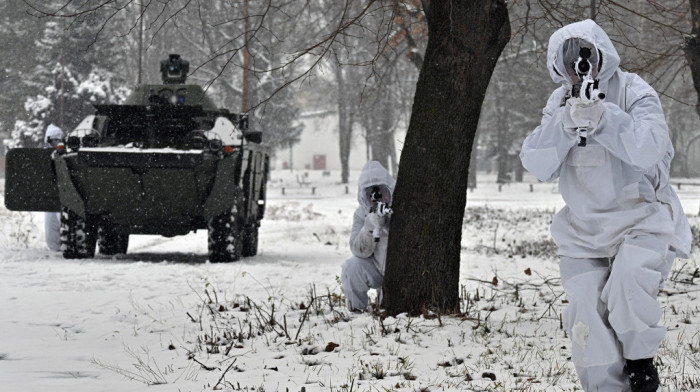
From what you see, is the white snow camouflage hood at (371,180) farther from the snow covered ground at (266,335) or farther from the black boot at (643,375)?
the black boot at (643,375)

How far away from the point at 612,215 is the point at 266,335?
2.93 meters

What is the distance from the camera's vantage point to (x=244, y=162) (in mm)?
11812

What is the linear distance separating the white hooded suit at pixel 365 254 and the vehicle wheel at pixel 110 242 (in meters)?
6.96

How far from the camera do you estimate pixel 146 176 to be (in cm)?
1119

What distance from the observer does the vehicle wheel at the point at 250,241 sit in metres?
13.3

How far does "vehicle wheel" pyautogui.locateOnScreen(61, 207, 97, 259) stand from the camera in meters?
11.8

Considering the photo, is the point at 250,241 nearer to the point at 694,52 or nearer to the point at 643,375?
the point at 694,52

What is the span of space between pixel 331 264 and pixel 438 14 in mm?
5918

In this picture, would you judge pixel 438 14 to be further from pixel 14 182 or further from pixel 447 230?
pixel 14 182

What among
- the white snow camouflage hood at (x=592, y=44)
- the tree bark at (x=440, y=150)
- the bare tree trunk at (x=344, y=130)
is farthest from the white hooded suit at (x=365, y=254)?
the bare tree trunk at (x=344, y=130)

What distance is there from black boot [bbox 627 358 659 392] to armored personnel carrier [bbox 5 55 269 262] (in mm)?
7901

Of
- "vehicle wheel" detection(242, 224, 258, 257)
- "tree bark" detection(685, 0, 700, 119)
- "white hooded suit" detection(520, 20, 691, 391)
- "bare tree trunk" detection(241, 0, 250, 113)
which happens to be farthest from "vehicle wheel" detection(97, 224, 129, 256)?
"white hooded suit" detection(520, 20, 691, 391)

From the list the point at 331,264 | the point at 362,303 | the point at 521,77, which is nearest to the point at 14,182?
the point at 331,264

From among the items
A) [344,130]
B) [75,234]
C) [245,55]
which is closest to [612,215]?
[75,234]
